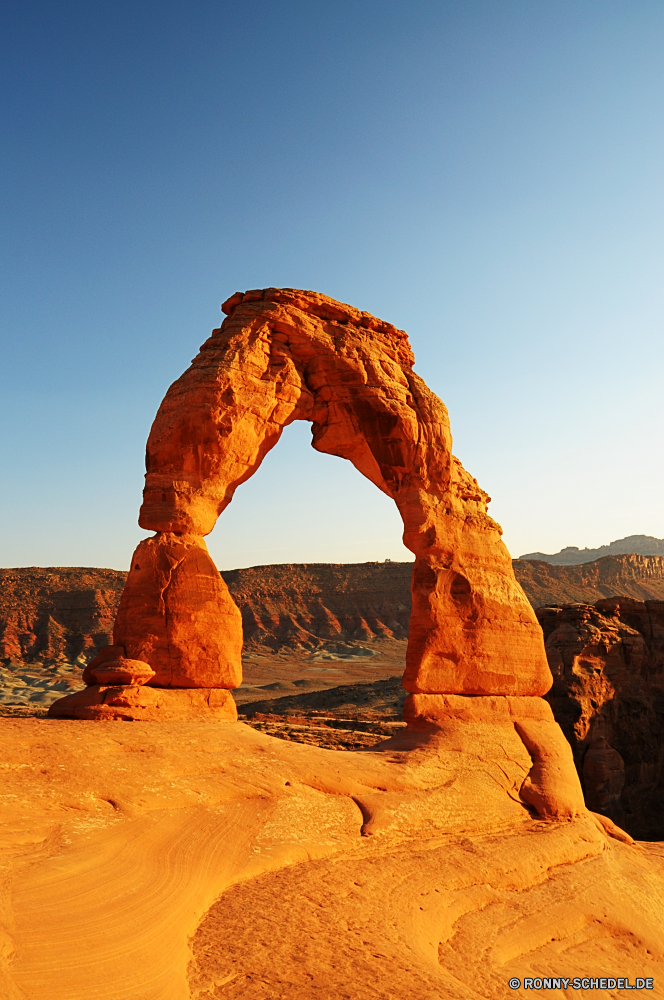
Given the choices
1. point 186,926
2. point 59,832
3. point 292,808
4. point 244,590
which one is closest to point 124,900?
point 186,926

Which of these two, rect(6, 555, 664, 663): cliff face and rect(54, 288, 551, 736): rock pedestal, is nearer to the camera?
rect(54, 288, 551, 736): rock pedestal

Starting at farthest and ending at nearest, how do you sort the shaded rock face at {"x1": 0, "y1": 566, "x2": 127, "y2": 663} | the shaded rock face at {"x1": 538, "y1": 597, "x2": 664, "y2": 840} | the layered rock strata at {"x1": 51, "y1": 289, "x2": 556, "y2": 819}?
the shaded rock face at {"x1": 0, "y1": 566, "x2": 127, "y2": 663}
the shaded rock face at {"x1": 538, "y1": 597, "x2": 664, "y2": 840}
the layered rock strata at {"x1": 51, "y1": 289, "x2": 556, "y2": 819}

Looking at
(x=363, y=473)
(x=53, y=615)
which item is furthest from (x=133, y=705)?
(x=53, y=615)

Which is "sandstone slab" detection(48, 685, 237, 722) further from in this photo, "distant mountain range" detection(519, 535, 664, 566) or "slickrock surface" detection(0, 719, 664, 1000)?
"distant mountain range" detection(519, 535, 664, 566)

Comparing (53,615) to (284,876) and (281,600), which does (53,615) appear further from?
(284,876)

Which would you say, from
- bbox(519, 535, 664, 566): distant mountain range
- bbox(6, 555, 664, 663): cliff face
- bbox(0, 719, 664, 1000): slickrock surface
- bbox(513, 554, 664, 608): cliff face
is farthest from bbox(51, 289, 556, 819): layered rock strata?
bbox(519, 535, 664, 566): distant mountain range

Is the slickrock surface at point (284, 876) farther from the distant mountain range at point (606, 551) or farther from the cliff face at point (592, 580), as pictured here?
the distant mountain range at point (606, 551)
